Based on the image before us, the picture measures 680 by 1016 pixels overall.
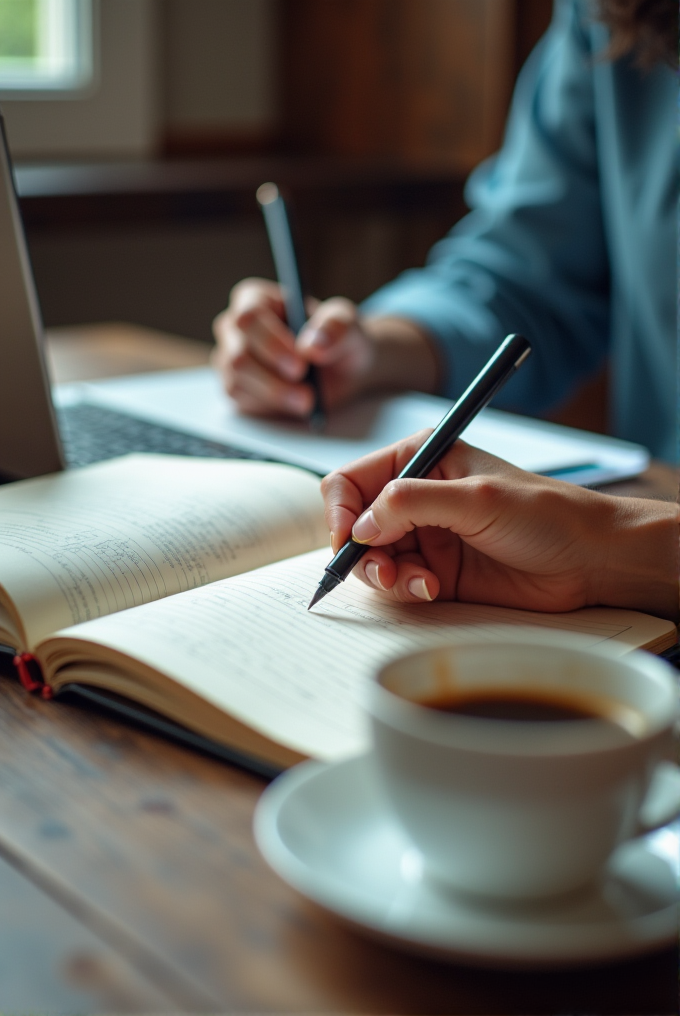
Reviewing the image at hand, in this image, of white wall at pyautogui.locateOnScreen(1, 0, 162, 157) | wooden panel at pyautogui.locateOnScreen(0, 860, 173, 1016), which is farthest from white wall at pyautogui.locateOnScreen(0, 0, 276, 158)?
wooden panel at pyautogui.locateOnScreen(0, 860, 173, 1016)

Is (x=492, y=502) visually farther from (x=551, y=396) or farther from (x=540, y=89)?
(x=540, y=89)

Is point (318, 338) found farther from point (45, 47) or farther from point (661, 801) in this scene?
point (45, 47)

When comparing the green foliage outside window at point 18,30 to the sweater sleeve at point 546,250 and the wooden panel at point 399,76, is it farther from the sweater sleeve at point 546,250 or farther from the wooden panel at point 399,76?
the sweater sleeve at point 546,250

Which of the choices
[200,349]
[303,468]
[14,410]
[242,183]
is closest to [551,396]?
[200,349]

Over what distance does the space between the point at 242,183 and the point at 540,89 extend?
0.81 metres

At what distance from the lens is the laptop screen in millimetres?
738

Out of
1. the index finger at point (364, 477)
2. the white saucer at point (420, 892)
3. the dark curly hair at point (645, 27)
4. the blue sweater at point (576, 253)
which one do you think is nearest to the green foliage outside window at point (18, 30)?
the blue sweater at point (576, 253)

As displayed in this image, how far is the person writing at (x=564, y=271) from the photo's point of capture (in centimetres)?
112

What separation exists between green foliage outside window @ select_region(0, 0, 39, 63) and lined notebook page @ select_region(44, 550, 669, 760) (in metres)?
1.88

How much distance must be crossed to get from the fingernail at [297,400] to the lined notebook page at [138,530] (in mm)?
244

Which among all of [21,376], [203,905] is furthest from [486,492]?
[21,376]

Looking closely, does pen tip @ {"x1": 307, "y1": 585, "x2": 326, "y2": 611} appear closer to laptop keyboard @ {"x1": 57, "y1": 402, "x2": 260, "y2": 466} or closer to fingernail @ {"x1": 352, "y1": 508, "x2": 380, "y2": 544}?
fingernail @ {"x1": 352, "y1": 508, "x2": 380, "y2": 544}

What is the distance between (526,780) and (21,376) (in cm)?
57

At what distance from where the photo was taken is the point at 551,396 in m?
1.40
